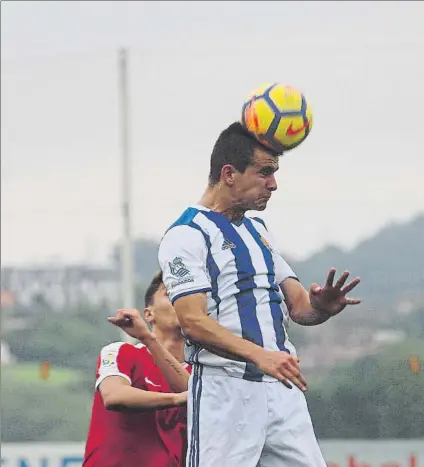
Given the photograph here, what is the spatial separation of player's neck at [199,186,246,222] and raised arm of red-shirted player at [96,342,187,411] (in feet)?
1.95

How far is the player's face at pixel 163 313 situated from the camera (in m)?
4.87

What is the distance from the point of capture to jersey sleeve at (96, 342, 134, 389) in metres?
4.66

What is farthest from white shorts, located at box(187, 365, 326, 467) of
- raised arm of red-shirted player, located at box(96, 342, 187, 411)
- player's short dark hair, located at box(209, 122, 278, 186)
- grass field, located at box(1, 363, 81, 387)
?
grass field, located at box(1, 363, 81, 387)

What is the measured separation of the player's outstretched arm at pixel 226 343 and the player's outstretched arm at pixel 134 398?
387 mm

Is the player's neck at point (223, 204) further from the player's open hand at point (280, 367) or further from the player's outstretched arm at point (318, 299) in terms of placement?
the player's open hand at point (280, 367)

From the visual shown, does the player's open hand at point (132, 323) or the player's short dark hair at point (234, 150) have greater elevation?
the player's short dark hair at point (234, 150)

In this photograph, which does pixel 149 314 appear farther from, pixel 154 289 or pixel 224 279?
pixel 224 279

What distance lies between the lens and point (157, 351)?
464cm

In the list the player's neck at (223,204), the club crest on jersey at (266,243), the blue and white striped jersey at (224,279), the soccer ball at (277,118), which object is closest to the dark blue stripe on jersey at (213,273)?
the blue and white striped jersey at (224,279)

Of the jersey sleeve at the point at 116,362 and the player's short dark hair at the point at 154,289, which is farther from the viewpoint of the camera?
the player's short dark hair at the point at 154,289

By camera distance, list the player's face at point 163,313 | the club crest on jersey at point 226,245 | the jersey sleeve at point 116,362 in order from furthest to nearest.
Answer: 1. the player's face at point 163,313
2. the jersey sleeve at point 116,362
3. the club crest on jersey at point 226,245

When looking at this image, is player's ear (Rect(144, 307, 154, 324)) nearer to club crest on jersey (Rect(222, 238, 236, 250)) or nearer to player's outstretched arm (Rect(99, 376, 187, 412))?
player's outstretched arm (Rect(99, 376, 187, 412))

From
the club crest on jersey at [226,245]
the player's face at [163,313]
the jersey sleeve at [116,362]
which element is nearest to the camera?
the club crest on jersey at [226,245]

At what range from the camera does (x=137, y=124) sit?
791 cm
